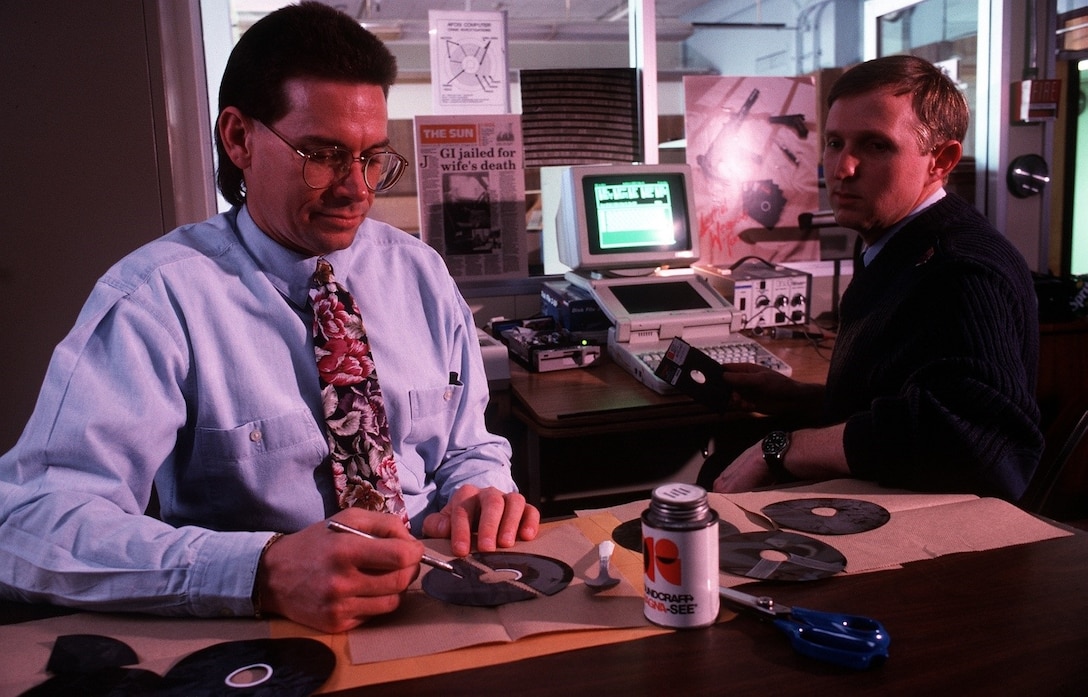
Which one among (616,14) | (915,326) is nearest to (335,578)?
(915,326)

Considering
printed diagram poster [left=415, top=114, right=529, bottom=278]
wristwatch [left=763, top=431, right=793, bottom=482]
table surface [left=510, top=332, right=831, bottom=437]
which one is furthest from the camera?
printed diagram poster [left=415, top=114, right=529, bottom=278]

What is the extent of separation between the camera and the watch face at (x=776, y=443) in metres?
1.70

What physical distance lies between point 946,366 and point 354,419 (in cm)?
97

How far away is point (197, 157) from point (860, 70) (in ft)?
5.72

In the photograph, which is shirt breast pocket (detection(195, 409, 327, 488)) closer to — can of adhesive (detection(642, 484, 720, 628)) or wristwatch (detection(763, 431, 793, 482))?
can of adhesive (detection(642, 484, 720, 628))

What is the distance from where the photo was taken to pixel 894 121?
174 cm

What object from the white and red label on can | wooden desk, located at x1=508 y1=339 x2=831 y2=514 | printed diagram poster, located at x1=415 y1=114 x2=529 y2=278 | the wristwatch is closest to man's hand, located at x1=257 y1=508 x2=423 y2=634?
the white and red label on can

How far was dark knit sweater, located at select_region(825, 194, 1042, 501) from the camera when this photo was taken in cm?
142

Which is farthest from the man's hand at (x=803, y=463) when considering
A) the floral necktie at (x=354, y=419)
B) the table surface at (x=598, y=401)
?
the floral necktie at (x=354, y=419)

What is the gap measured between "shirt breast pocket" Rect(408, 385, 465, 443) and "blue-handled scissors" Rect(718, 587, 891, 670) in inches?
27.3

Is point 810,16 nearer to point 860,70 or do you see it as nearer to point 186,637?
point 860,70

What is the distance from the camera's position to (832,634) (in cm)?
85

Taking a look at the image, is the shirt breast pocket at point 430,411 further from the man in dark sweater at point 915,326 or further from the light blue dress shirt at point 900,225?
the light blue dress shirt at point 900,225

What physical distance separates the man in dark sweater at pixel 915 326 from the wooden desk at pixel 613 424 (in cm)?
32
